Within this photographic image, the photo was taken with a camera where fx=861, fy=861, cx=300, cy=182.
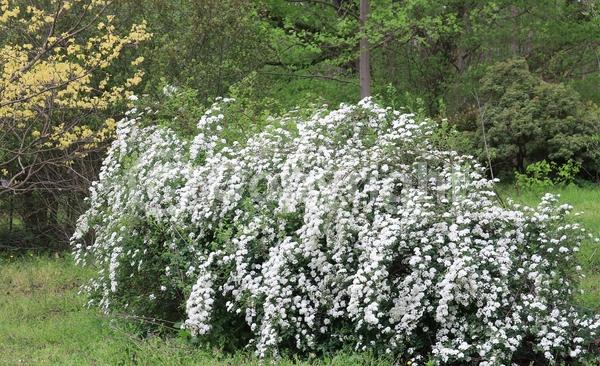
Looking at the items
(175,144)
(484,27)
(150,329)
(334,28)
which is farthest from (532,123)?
(150,329)

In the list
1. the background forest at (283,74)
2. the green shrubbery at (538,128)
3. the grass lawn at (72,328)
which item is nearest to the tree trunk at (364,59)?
the background forest at (283,74)

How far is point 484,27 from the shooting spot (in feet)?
A: 52.2

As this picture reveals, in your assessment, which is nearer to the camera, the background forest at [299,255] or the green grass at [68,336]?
the background forest at [299,255]

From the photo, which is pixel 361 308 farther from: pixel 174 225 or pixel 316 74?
pixel 316 74

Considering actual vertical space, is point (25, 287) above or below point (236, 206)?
below

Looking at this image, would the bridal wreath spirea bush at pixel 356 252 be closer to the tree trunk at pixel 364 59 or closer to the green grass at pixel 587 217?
the green grass at pixel 587 217

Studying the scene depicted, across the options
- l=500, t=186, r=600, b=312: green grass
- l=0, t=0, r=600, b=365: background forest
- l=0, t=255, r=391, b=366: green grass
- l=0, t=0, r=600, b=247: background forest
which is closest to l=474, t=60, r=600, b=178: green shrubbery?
l=0, t=0, r=600, b=247: background forest

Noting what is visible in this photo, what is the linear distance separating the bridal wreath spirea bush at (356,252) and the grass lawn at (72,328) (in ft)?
0.90

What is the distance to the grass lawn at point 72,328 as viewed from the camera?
19.8 ft

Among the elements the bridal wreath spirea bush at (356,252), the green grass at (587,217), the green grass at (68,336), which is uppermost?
the bridal wreath spirea bush at (356,252)

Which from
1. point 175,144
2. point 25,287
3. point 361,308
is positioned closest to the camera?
point 361,308

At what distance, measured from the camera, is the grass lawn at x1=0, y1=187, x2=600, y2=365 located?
603 centimetres

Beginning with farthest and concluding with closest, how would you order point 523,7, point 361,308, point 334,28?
point 334,28 → point 523,7 → point 361,308

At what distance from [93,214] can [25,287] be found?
2.25 metres
